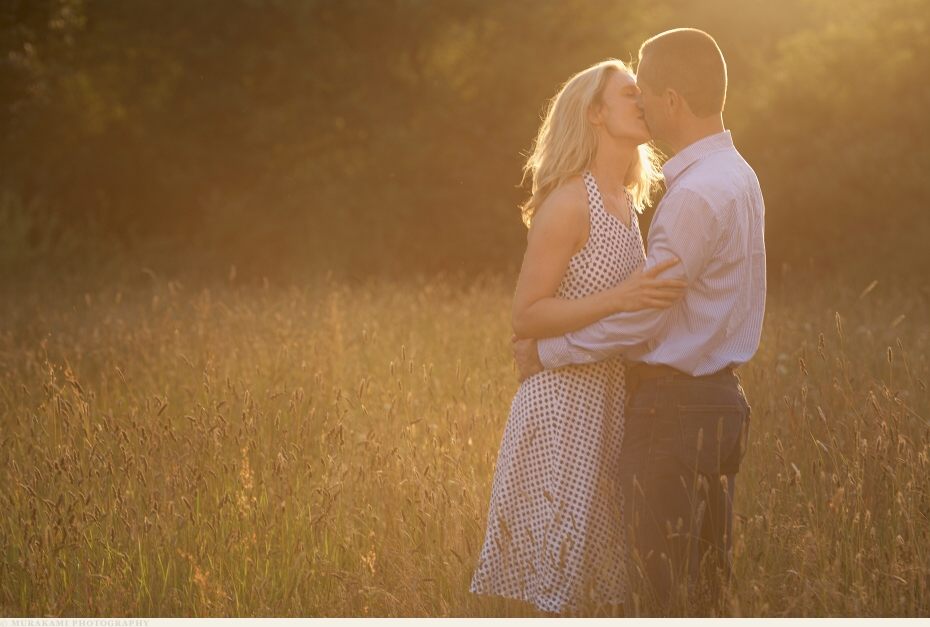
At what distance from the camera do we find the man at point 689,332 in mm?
3158

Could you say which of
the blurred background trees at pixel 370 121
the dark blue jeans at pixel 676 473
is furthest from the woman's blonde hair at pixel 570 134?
the blurred background trees at pixel 370 121

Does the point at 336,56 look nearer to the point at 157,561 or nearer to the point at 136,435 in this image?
the point at 136,435

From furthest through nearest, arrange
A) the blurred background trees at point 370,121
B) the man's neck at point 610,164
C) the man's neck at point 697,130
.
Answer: the blurred background trees at point 370,121, the man's neck at point 610,164, the man's neck at point 697,130

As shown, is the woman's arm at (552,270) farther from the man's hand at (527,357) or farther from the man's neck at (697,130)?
the man's neck at (697,130)

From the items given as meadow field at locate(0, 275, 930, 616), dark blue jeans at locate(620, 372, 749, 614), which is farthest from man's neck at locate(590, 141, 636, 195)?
meadow field at locate(0, 275, 930, 616)

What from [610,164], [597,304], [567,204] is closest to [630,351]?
[597,304]

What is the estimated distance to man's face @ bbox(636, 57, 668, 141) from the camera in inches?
127

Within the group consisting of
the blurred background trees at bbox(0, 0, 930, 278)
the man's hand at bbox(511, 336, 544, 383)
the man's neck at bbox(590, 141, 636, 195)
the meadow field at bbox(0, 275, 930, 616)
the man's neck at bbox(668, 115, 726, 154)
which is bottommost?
the meadow field at bbox(0, 275, 930, 616)

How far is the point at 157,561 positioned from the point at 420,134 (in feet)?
39.0

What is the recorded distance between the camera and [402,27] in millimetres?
15438

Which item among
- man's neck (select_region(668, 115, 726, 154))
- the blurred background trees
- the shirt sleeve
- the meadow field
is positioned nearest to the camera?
the shirt sleeve

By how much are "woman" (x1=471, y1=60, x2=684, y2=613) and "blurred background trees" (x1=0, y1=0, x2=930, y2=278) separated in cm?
956

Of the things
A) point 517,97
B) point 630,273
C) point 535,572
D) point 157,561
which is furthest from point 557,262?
point 517,97

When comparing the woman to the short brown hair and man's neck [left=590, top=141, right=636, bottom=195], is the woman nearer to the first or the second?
man's neck [left=590, top=141, right=636, bottom=195]
